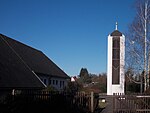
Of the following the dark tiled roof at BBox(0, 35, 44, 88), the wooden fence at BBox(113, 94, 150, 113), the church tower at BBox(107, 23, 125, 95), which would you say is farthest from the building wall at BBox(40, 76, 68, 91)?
the wooden fence at BBox(113, 94, 150, 113)

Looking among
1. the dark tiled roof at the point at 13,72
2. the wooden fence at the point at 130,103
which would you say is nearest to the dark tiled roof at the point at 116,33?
the dark tiled roof at the point at 13,72

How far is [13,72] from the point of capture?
30719 mm

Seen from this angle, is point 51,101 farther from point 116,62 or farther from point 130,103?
point 116,62

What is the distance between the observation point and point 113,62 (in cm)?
4244

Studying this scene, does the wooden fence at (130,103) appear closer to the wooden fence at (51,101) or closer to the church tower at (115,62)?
the wooden fence at (51,101)

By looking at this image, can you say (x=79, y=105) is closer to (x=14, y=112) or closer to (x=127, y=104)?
(x=127, y=104)

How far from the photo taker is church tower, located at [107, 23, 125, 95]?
137 ft

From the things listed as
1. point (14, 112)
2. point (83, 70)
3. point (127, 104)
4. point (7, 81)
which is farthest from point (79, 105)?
point (83, 70)

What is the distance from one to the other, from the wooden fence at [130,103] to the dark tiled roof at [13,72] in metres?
10.9

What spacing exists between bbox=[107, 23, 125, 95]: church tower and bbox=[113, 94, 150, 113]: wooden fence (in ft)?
70.6

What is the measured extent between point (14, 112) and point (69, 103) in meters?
4.60

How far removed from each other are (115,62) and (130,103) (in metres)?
22.8

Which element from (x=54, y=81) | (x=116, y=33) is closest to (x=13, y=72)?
(x=116, y=33)

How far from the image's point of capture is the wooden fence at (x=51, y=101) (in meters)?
18.6
